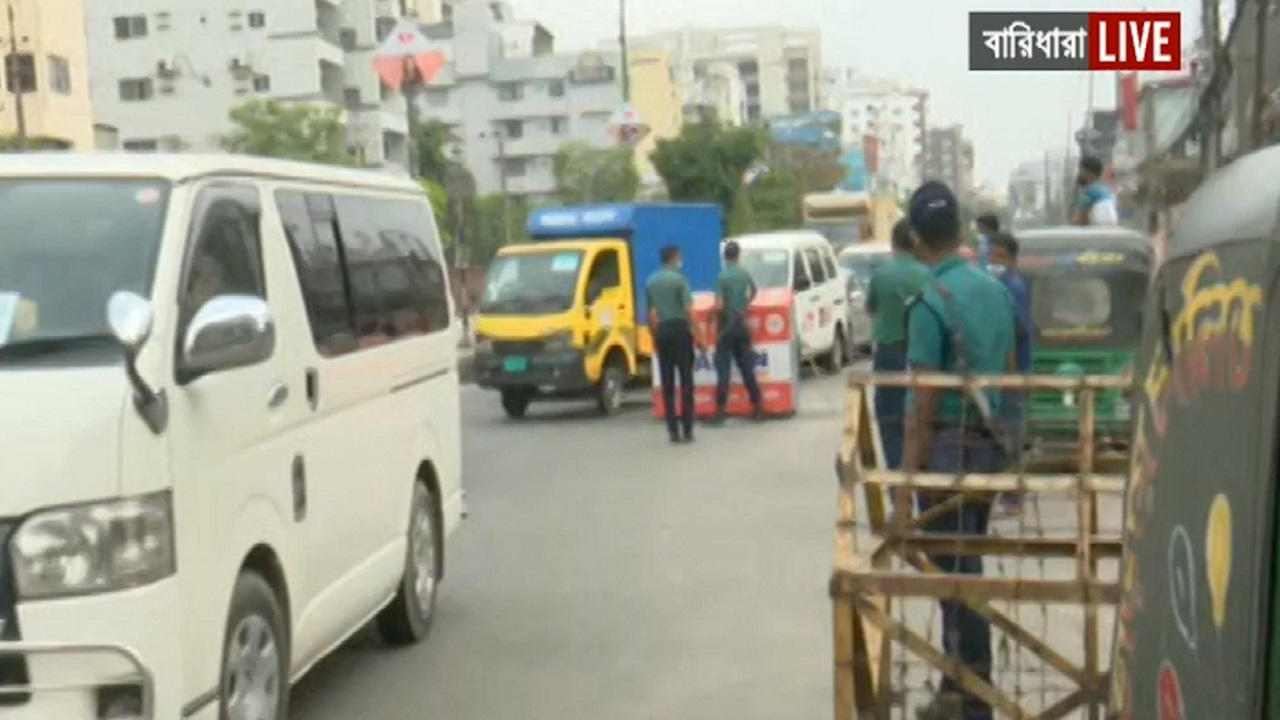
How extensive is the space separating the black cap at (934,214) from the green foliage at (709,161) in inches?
2159

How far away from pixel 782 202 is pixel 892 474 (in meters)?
67.0

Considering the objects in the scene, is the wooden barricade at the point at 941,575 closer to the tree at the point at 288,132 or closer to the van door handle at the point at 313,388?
the van door handle at the point at 313,388

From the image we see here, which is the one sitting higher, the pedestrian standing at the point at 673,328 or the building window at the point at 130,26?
the building window at the point at 130,26

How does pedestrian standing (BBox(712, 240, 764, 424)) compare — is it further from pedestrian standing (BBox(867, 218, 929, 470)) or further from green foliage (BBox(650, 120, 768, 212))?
green foliage (BBox(650, 120, 768, 212))

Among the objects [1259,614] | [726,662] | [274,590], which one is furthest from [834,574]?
[726,662]

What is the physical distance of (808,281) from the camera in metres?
23.8

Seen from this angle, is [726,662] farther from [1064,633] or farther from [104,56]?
[104,56]

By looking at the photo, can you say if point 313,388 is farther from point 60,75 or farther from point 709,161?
point 709,161

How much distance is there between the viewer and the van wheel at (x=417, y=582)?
26.3ft

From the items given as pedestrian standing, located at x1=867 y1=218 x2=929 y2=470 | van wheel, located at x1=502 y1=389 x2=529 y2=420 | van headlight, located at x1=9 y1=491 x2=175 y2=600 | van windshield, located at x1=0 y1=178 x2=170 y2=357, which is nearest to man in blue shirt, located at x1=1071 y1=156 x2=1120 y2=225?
pedestrian standing, located at x1=867 y1=218 x2=929 y2=470

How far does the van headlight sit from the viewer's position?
4.59 metres

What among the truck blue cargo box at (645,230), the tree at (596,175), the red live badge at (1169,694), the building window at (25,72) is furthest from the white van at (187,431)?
the tree at (596,175)

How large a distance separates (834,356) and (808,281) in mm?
1972

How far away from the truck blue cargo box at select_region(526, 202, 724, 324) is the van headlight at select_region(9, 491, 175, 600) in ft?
50.0
